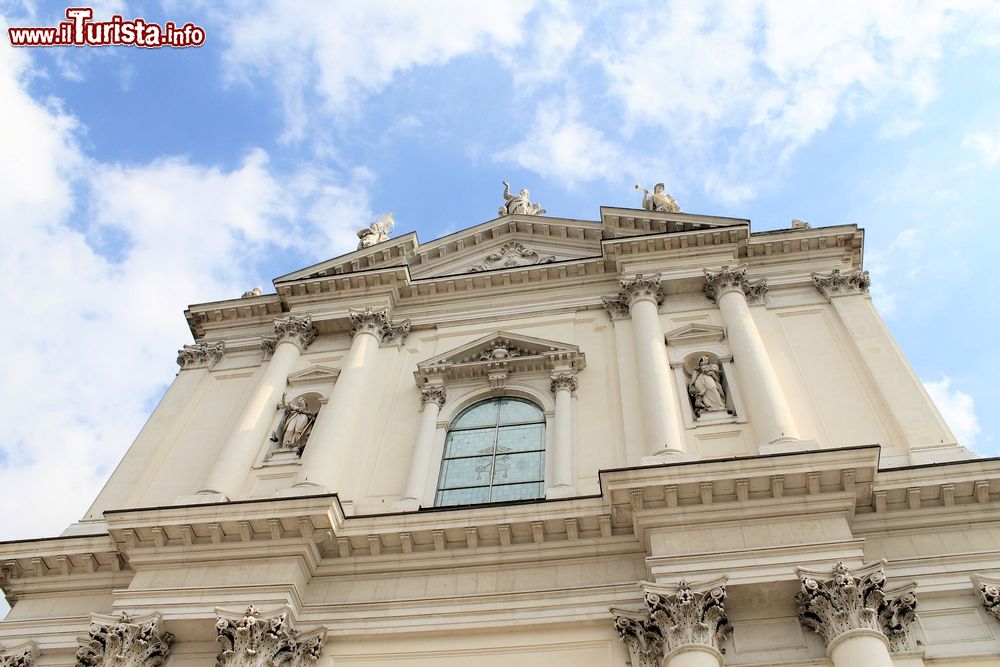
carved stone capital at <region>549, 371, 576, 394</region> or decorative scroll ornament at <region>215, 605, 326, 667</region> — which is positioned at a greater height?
carved stone capital at <region>549, 371, 576, 394</region>

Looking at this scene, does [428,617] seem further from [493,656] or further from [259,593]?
[259,593]

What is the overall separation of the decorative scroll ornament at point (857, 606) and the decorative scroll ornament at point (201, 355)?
14.5 m

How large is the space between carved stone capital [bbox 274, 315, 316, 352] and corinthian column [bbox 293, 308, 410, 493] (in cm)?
103

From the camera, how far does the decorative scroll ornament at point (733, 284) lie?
18.5m

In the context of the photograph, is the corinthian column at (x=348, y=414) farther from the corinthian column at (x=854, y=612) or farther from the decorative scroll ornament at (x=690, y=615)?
the corinthian column at (x=854, y=612)

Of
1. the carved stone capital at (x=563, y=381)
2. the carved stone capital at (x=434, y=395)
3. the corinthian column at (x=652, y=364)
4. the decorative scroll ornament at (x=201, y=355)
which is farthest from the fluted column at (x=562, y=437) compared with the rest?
the decorative scroll ornament at (x=201, y=355)

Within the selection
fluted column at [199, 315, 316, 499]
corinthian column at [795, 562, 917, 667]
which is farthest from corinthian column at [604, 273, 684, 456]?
fluted column at [199, 315, 316, 499]

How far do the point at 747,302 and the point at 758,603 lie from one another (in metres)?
8.26

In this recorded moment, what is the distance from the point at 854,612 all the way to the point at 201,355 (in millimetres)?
15495

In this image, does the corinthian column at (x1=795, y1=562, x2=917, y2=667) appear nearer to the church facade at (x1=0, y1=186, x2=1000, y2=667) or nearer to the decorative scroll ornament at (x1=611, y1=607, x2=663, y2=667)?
the church facade at (x1=0, y1=186, x2=1000, y2=667)

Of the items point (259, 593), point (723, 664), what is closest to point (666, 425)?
point (723, 664)

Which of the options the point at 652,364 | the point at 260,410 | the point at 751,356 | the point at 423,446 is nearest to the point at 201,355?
the point at 260,410

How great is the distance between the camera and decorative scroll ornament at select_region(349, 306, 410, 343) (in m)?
19.8

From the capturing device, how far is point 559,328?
1934 centimetres
